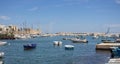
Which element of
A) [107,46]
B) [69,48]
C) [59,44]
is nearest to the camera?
[107,46]

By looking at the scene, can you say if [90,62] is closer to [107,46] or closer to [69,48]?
[107,46]

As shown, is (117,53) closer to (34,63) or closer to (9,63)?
(34,63)

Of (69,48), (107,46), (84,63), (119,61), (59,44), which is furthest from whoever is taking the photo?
(59,44)

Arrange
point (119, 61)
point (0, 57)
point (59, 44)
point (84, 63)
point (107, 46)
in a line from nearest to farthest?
point (119, 61) → point (84, 63) → point (0, 57) → point (107, 46) → point (59, 44)

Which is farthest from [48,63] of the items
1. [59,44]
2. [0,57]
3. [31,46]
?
[59,44]

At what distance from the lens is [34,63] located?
180ft

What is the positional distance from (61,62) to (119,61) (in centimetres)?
2176

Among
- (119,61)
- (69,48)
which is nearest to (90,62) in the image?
(119,61)

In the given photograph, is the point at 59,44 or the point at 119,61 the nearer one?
the point at 119,61

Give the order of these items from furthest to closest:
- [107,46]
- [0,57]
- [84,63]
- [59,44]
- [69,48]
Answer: [59,44] → [69,48] → [107,46] → [0,57] → [84,63]

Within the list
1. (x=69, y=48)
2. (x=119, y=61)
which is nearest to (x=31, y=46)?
(x=69, y=48)

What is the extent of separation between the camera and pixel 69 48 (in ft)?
305

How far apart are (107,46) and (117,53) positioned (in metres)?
24.4

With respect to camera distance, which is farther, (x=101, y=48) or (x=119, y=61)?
(x=101, y=48)
